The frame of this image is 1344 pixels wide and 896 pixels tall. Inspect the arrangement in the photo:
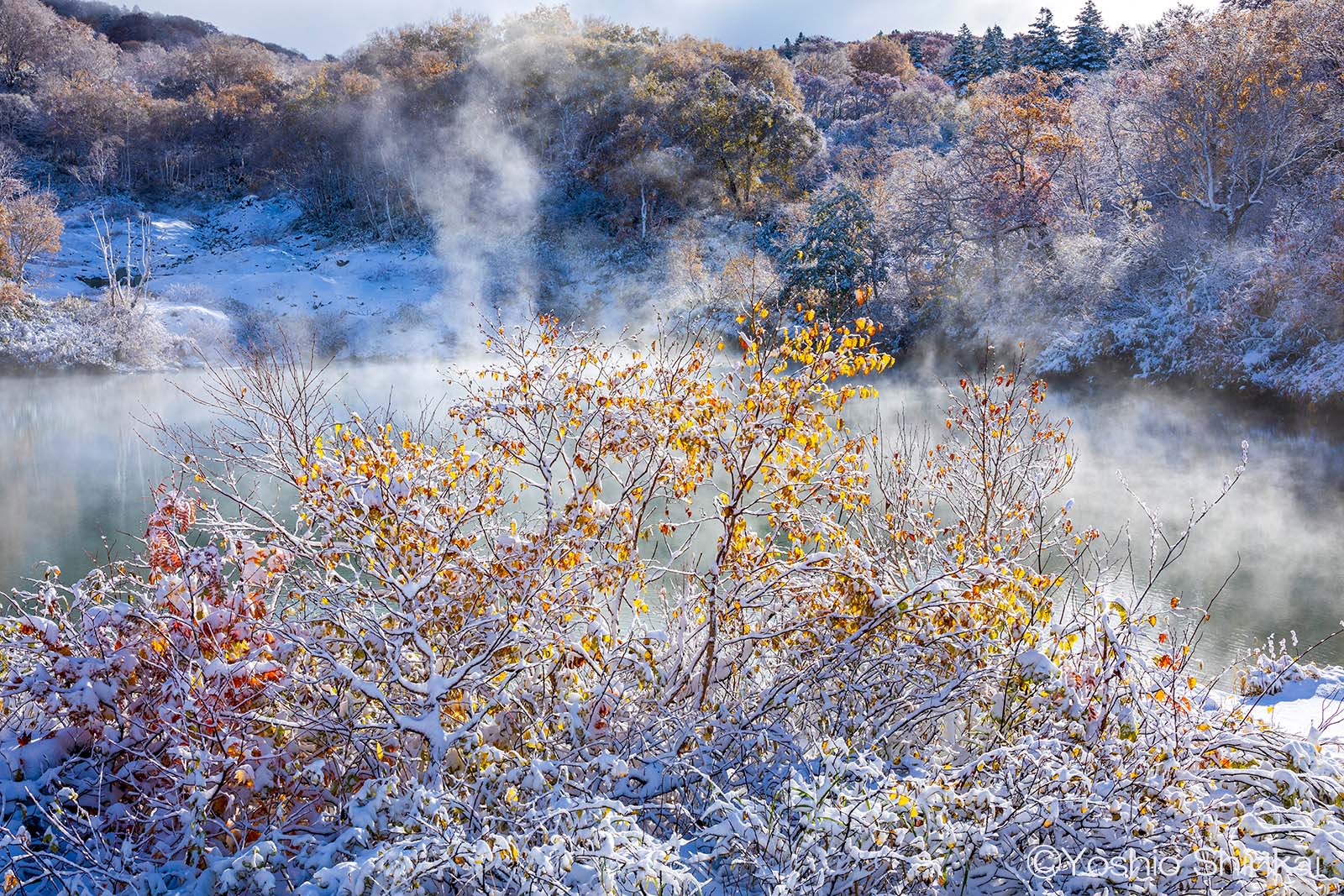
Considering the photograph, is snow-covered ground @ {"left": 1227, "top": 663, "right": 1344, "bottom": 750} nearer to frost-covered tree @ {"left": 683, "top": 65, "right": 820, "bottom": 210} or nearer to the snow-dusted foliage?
the snow-dusted foliage

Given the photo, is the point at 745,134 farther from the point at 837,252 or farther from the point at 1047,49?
the point at 1047,49

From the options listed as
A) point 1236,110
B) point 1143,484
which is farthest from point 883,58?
point 1143,484

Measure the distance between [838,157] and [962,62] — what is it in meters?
17.5

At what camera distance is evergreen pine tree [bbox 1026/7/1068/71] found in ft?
141

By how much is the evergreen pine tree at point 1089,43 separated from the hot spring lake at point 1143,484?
103 ft

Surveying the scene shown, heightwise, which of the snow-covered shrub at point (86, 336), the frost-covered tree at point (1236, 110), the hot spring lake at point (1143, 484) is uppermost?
the frost-covered tree at point (1236, 110)

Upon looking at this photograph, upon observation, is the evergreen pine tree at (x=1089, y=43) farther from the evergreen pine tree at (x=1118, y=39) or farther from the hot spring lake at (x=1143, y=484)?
the hot spring lake at (x=1143, y=484)

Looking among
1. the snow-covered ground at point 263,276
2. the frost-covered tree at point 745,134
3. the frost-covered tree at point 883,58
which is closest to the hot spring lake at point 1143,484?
the snow-covered ground at point 263,276

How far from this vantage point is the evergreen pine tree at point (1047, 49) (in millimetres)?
43062

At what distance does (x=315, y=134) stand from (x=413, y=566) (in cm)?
4107

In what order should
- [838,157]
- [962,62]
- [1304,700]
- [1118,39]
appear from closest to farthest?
[1304,700] < [838,157] < [1118,39] < [962,62]

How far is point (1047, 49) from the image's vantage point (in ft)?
142

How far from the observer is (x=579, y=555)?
4395 mm

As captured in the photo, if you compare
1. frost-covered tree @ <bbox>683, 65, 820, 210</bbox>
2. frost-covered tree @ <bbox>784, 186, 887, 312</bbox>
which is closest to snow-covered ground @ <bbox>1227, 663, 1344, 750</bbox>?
frost-covered tree @ <bbox>784, 186, 887, 312</bbox>
